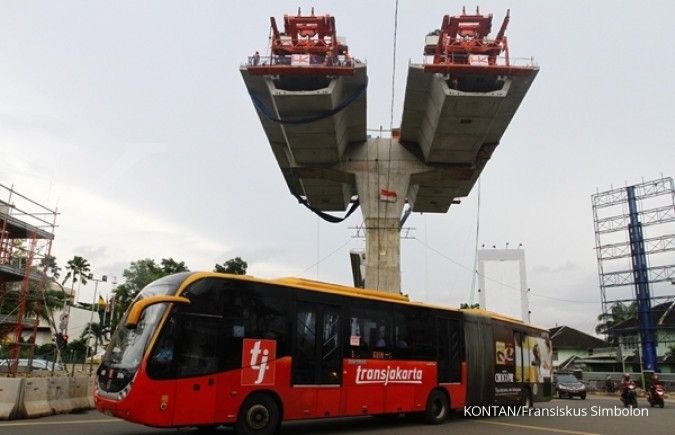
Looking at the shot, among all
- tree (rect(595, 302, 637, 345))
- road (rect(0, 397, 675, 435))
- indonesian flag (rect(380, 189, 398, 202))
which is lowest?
road (rect(0, 397, 675, 435))

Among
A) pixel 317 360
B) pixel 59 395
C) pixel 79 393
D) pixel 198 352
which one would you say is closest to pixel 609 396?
pixel 317 360

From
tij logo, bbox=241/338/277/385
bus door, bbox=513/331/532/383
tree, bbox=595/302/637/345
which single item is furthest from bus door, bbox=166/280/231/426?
tree, bbox=595/302/637/345

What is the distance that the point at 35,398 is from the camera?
1177 centimetres

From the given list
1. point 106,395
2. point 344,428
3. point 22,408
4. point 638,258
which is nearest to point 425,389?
point 344,428

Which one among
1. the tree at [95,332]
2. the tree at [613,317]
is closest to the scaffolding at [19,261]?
the tree at [95,332]

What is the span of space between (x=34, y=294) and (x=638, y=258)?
52228 millimetres

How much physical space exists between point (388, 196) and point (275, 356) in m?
21.1

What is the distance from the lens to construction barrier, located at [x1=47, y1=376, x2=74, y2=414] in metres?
12.3

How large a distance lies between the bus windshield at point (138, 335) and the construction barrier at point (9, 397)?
162 inches

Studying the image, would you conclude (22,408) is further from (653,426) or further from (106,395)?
(653,426)

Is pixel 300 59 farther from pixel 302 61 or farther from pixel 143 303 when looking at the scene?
pixel 143 303

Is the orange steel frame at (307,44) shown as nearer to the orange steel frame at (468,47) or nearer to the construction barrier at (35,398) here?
the orange steel frame at (468,47)

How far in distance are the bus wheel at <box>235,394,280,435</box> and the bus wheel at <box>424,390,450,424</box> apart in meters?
4.30

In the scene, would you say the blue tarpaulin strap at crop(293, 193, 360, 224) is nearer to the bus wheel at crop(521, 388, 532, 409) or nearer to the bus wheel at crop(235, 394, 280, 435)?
the bus wheel at crop(521, 388, 532, 409)
